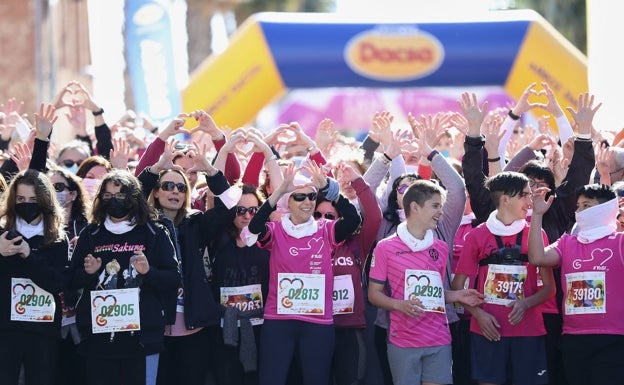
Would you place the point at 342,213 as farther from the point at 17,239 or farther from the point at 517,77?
the point at 517,77

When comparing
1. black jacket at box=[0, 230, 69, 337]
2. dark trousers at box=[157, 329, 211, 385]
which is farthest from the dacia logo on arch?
black jacket at box=[0, 230, 69, 337]

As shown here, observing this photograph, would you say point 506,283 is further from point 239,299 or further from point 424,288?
point 239,299

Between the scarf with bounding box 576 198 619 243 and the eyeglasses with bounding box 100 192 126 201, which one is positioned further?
the eyeglasses with bounding box 100 192 126 201

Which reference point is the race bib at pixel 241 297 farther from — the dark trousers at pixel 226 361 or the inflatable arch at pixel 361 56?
the inflatable arch at pixel 361 56

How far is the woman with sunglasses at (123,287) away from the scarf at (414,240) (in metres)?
1.46

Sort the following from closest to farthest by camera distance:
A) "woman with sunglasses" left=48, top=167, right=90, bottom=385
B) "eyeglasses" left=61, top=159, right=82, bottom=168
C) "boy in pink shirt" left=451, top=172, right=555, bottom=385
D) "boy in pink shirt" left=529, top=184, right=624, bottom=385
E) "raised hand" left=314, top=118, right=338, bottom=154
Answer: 1. "boy in pink shirt" left=529, top=184, right=624, bottom=385
2. "boy in pink shirt" left=451, top=172, right=555, bottom=385
3. "woman with sunglasses" left=48, top=167, right=90, bottom=385
4. "eyeglasses" left=61, top=159, right=82, bottom=168
5. "raised hand" left=314, top=118, right=338, bottom=154

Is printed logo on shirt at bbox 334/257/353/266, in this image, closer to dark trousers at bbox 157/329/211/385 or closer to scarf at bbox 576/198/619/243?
dark trousers at bbox 157/329/211/385

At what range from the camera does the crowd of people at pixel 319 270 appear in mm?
7781

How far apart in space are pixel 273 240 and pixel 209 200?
26.4 inches

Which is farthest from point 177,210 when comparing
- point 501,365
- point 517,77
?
point 517,77

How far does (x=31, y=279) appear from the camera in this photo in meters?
7.94

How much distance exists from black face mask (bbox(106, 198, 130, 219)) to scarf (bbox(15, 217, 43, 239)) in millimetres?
491

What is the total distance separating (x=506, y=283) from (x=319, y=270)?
121 cm

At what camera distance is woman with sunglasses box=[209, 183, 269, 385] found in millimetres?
8289
